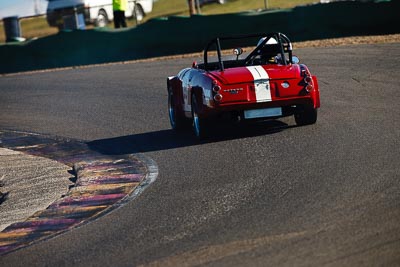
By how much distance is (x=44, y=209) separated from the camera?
9.17m

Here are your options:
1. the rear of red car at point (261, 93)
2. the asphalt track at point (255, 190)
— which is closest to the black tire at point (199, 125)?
the asphalt track at point (255, 190)

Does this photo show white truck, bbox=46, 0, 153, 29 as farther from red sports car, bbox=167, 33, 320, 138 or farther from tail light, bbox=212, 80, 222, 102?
tail light, bbox=212, 80, 222, 102

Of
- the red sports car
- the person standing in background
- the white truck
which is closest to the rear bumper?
the red sports car

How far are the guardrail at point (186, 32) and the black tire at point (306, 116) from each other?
8.89m

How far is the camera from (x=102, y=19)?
36719 mm

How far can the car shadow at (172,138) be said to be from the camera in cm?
1169

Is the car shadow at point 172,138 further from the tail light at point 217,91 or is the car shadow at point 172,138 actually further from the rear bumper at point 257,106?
the tail light at point 217,91

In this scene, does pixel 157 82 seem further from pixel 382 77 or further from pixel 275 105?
pixel 275 105

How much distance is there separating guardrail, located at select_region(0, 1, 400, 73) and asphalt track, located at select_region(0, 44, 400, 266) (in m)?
4.72

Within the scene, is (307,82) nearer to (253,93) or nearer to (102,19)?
(253,93)

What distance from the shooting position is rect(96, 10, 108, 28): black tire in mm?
36281

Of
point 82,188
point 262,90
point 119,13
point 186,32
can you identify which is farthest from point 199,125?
point 119,13

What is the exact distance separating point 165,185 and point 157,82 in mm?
9189

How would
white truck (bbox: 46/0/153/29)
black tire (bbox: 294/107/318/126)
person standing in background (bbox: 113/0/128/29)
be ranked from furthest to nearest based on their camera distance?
→ 1. white truck (bbox: 46/0/153/29)
2. person standing in background (bbox: 113/0/128/29)
3. black tire (bbox: 294/107/318/126)
